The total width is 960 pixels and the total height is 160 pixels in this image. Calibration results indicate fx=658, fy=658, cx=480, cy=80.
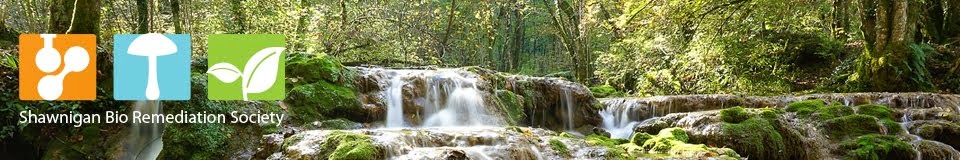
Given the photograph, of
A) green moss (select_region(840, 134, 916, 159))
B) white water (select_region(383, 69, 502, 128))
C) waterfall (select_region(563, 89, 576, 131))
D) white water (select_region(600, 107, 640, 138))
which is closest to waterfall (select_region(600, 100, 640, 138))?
white water (select_region(600, 107, 640, 138))

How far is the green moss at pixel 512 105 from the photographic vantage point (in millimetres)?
8148

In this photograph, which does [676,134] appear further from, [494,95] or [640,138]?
[494,95]

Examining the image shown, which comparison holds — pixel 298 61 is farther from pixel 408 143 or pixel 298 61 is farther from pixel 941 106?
pixel 941 106

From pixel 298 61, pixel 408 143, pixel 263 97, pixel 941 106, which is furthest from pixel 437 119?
pixel 941 106

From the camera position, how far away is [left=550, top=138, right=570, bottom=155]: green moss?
16.1 feet

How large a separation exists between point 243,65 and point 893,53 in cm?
965

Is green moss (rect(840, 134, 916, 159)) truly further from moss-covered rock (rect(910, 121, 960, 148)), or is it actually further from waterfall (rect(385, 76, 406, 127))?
waterfall (rect(385, 76, 406, 127))

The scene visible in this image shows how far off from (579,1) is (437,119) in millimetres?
8402

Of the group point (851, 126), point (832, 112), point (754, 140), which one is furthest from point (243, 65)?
point (832, 112)

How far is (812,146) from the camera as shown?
20.7 ft

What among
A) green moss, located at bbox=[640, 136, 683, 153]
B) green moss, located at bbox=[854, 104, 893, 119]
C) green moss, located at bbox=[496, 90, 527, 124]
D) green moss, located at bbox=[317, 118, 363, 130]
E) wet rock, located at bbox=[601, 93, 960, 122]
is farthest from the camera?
wet rock, located at bbox=[601, 93, 960, 122]

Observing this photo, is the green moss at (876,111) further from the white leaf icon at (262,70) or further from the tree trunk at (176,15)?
the tree trunk at (176,15)

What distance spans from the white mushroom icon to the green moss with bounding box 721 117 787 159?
15.9 feet

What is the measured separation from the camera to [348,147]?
4.23m
